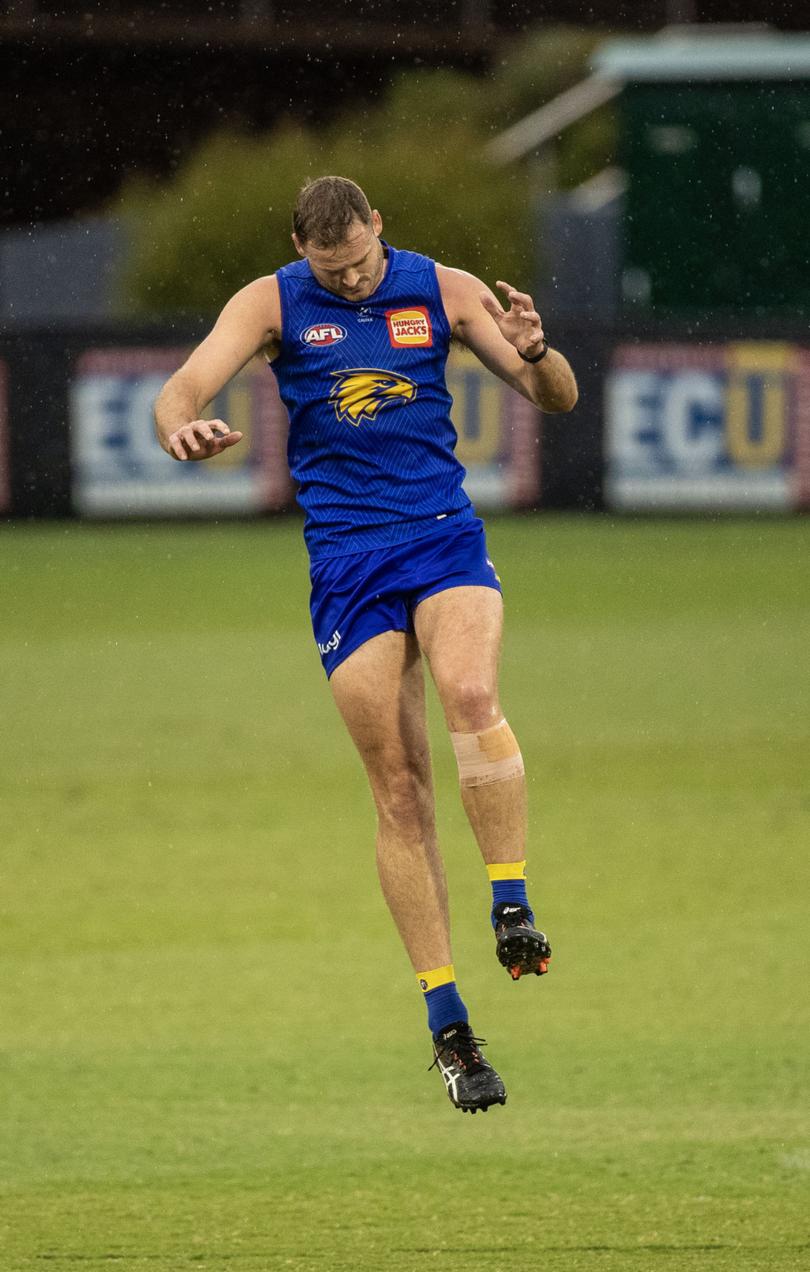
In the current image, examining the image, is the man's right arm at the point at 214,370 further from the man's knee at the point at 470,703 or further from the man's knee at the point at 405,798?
the man's knee at the point at 405,798

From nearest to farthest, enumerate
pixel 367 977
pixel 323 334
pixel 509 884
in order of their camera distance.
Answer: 1. pixel 509 884
2. pixel 323 334
3. pixel 367 977

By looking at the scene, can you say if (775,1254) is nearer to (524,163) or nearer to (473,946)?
(473,946)

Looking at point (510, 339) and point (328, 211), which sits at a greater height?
point (328, 211)

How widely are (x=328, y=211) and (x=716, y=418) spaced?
18.1m

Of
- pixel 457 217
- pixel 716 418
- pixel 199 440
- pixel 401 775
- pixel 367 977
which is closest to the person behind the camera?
pixel 199 440

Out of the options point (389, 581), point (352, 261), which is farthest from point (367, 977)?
point (352, 261)

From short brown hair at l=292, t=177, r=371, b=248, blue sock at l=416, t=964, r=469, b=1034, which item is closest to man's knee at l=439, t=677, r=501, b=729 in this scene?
blue sock at l=416, t=964, r=469, b=1034

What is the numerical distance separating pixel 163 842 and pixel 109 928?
5.59 ft

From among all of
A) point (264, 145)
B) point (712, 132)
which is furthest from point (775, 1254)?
point (264, 145)

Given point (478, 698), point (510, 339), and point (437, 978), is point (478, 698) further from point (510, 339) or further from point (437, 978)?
point (510, 339)

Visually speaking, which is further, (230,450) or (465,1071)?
(230,450)

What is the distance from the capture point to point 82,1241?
755cm

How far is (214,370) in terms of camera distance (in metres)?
6.74

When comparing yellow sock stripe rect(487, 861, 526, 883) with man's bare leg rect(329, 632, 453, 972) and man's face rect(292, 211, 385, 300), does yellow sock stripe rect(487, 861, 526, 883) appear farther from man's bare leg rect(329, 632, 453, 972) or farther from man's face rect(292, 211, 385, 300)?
man's face rect(292, 211, 385, 300)
